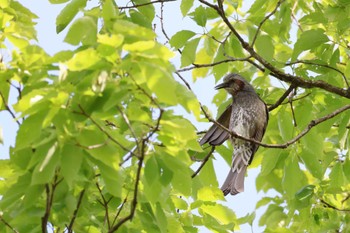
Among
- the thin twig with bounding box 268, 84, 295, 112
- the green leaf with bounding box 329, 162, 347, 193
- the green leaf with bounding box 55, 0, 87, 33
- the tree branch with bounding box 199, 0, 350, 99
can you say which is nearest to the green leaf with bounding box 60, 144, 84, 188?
the green leaf with bounding box 55, 0, 87, 33

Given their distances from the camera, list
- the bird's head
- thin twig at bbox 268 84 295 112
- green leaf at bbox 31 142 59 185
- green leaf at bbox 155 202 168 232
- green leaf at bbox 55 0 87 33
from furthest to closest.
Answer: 1. the bird's head
2. thin twig at bbox 268 84 295 112
3. green leaf at bbox 55 0 87 33
4. green leaf at bbox 155 202 168 232
5. green leaf at bbox 31 142 59 185

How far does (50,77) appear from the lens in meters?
3.00

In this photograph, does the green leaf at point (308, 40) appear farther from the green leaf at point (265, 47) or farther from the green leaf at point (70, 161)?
the green leaf at point (70, 161)

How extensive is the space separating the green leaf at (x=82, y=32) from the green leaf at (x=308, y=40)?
191 cm

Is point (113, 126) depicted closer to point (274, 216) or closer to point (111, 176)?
point (111, 176)

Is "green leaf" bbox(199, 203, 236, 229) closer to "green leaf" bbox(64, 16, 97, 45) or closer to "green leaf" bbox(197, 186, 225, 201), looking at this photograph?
"green leaf" bbox(197, 186, 225, 201)

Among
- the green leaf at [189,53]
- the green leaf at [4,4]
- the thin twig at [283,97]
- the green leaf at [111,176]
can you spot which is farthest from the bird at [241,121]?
the green leaf at [111,176]

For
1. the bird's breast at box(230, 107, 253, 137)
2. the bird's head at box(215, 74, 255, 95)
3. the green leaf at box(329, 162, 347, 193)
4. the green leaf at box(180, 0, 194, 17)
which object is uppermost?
the bird's head at box(215, 74, 255, 95)

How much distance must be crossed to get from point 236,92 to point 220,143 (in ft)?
4.23

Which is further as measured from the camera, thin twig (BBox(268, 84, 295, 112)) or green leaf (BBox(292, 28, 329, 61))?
thin twig (BBox(268, 84, 295, 112))

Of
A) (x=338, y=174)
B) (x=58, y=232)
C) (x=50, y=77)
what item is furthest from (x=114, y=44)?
(x=338, y=174)

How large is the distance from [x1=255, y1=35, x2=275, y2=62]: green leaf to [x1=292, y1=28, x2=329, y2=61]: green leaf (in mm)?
150

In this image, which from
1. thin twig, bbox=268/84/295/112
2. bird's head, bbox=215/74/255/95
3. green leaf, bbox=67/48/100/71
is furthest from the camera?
bird's head, bbox=215/74/255/95

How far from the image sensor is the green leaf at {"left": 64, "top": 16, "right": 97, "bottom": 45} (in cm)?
311
